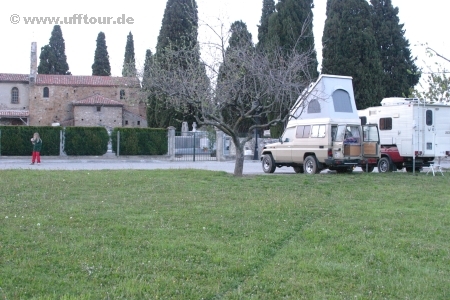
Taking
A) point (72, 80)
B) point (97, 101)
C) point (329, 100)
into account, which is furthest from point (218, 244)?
point (72, 80)

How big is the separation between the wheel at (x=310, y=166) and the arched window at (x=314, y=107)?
3130 millimetres

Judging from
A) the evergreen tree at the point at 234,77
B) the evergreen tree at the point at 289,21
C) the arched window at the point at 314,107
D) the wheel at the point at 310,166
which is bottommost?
the wheel at the point at 310,166

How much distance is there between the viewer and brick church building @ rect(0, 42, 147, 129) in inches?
2456

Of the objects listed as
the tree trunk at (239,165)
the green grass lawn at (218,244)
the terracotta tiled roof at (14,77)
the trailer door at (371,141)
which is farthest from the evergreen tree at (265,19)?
the green grass lawn at (218,244)

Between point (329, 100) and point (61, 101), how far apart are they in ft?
159

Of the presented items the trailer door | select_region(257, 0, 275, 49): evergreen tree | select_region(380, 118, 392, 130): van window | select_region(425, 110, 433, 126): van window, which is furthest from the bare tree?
select_region(257, 0, 275, 49): evergreen tree

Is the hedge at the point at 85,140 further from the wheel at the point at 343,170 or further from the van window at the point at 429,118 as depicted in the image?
the van window at the point at 429,118

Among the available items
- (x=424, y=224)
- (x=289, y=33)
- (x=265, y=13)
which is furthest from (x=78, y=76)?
(x=424, y=224)

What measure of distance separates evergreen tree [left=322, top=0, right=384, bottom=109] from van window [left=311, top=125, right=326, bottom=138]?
80.6 feet

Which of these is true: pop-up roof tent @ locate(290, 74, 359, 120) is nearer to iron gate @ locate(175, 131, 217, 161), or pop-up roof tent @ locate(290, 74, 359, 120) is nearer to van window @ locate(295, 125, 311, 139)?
van window @ locate(295, 125, 311, 139)

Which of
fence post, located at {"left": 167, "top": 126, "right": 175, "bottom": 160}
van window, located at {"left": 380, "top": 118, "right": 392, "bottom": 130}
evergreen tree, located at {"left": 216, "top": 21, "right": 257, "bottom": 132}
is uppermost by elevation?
evergreen tree, located at {"left": 216, "top": 21, "right": 257, "bottom": 132}

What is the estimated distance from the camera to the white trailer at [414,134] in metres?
21.7

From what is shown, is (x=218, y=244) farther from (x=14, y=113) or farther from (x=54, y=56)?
(x=54, y=56)

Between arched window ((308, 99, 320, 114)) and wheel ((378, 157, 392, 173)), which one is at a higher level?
arched window ((308, 99, 320, 114))
